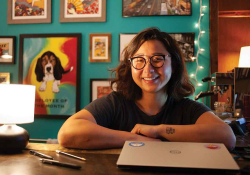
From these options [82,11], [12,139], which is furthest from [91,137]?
[82,11]

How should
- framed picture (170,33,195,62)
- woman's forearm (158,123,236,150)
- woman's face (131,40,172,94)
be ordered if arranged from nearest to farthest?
woman's forearm (158,123,236,150), woman's face (131,40,172,94), framed picture (170,33,195,62)

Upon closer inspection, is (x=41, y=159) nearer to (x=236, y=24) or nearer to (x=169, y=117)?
(x=169, y=117)

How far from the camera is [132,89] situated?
1342 millimetres

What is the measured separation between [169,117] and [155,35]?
1.48ft

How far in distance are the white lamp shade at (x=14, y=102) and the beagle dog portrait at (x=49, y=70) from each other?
5.06 ft

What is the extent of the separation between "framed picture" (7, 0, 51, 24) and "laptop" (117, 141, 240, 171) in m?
2.36

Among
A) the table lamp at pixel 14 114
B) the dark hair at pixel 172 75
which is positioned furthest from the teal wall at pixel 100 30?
the table lamp at pixel 14 114

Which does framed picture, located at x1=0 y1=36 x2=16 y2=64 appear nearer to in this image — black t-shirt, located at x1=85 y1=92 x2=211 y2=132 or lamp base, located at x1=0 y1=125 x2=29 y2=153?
black t-shirt, located at x1=85 y1=92 x2=211 y2=132

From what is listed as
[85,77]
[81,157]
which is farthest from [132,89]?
[85,77]

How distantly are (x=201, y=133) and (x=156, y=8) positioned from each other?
1.84 meters

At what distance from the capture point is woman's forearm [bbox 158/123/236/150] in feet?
3.28

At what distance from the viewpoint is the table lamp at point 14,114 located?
87 centimetres

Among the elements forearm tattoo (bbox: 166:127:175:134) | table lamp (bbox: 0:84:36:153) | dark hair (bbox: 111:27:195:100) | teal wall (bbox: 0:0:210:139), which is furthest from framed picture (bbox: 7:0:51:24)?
forearm tattoo (bbox: 166:127:175:134)

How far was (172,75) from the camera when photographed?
1.37 meters
